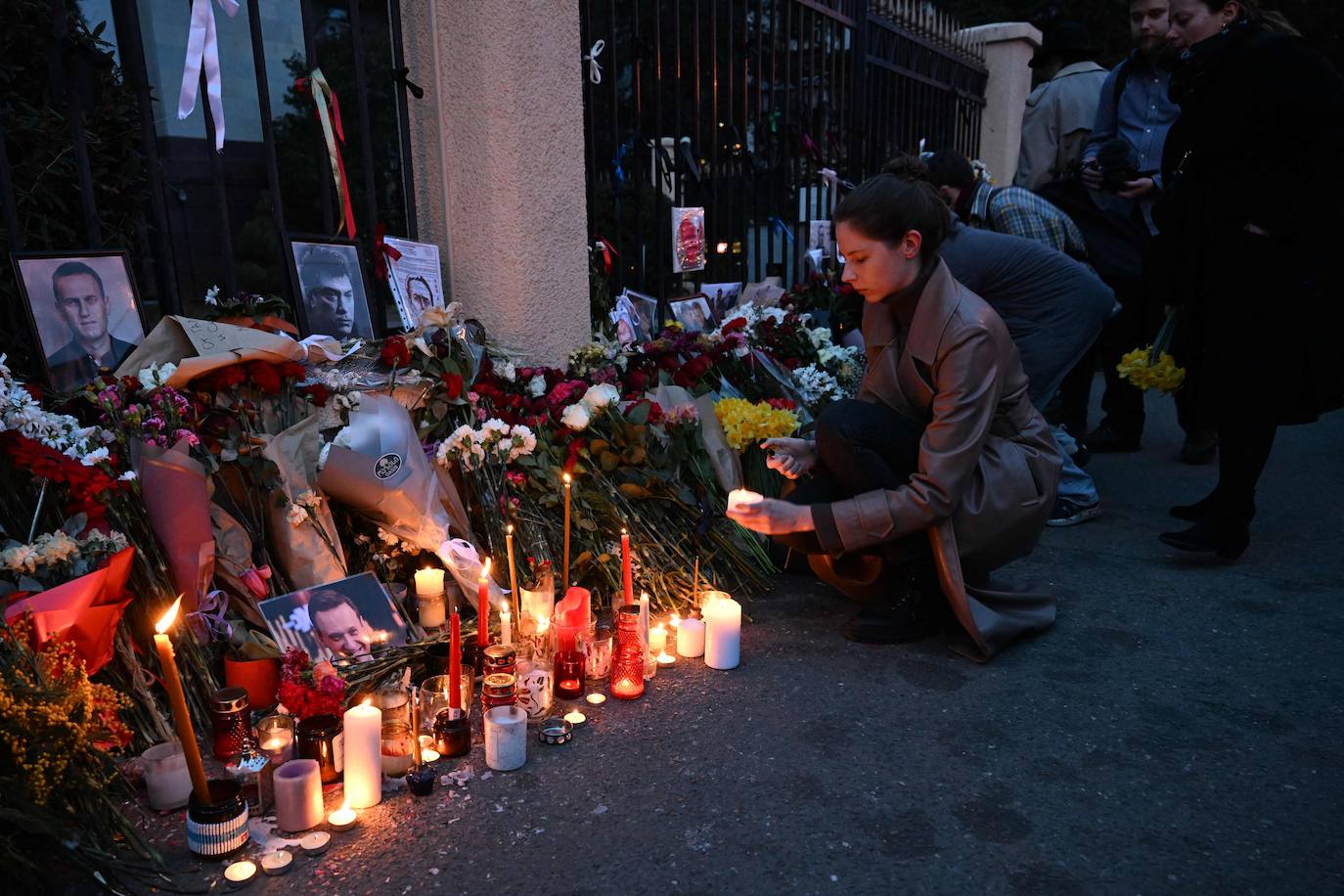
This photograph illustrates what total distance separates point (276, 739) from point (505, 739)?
0.50 metres

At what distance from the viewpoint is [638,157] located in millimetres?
4430

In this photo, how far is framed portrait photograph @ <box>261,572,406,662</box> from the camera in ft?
7.97

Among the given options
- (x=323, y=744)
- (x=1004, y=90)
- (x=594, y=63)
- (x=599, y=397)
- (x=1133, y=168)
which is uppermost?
(x=1004, y=90)

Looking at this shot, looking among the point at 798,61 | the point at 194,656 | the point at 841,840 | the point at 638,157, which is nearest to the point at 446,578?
the point at 194,656

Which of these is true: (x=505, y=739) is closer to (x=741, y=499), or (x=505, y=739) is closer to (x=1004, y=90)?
(x=741, y=499)

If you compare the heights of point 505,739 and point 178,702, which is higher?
point 178,702

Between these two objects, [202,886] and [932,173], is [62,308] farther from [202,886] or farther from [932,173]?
[932,173]

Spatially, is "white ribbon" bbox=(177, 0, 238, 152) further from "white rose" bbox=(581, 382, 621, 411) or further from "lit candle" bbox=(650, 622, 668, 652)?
"lit candle" bbox=(650, 622, 668, 652)

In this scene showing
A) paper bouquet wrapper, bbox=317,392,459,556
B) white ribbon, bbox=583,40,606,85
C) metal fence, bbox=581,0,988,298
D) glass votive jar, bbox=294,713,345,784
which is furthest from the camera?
metal fence, bbox=581,0,988,298

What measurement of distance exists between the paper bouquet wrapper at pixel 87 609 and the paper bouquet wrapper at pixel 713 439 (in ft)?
5.87

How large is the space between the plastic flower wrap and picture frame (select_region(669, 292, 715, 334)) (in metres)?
1.16

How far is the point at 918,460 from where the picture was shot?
8.54 feet

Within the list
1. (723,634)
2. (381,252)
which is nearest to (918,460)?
(723,634)

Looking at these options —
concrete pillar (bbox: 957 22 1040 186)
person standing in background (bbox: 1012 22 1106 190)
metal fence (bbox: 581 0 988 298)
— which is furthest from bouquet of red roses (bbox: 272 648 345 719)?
concrete pillar (bbox: 957 22 1040 186)
